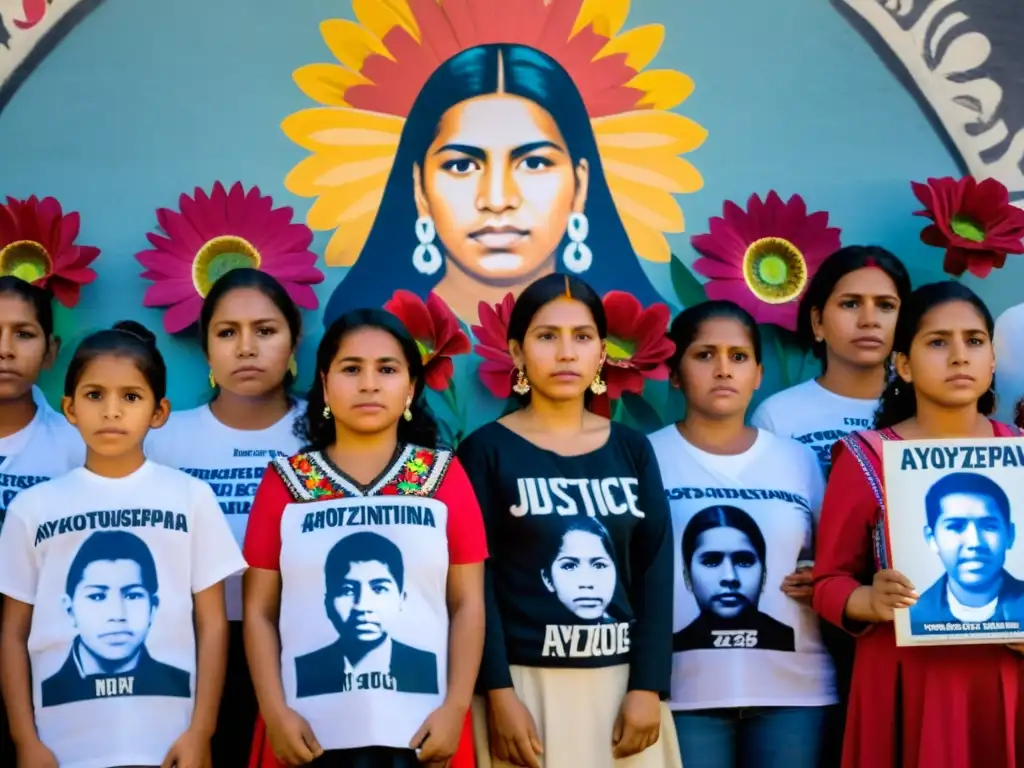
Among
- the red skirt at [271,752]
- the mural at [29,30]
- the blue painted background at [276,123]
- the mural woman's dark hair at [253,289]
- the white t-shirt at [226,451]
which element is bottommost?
the red skirt at [271,752]

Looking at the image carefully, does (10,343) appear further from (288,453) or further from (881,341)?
(881,341)

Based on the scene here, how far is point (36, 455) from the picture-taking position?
3.13 m

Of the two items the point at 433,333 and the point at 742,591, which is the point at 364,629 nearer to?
the point at 742,591

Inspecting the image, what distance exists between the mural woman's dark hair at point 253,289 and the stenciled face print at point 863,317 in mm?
1470

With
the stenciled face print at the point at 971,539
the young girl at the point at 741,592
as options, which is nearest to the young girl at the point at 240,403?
the young girl at the point at 741,592

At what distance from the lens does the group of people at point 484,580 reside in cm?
254

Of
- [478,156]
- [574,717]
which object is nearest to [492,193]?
[478,156]

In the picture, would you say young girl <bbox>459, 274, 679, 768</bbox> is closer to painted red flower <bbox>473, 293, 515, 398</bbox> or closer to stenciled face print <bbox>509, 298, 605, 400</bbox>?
stenciled face print <bbox>509, 298, 605, 400</bbox>

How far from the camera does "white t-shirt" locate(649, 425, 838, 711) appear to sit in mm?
2877

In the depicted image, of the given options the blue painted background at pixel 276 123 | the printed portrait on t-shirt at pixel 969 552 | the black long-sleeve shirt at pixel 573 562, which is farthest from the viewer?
the blue painted background at pixel 276 123

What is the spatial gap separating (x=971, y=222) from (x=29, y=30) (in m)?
2.89

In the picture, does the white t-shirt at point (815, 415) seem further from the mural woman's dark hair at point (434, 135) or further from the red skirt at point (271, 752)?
the red skirt at point (271, 752)

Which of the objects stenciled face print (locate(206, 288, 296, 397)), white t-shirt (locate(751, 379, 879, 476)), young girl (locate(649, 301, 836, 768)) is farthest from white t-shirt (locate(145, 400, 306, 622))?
white t-shirt (locate(751, 379, 879, 476))

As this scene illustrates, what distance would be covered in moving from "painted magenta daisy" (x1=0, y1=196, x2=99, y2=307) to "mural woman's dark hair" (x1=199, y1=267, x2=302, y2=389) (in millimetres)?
496
